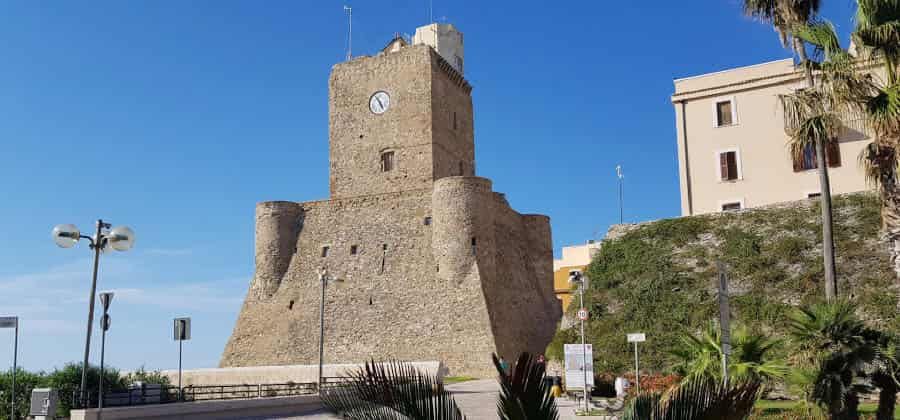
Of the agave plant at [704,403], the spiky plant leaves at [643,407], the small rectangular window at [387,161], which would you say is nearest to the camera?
the agave plant at [704,403]

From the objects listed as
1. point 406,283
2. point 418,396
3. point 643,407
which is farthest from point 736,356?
point 406,283

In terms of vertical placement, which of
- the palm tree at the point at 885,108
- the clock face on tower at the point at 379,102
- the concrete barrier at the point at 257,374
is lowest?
the concrete barrier at the point at 257,374

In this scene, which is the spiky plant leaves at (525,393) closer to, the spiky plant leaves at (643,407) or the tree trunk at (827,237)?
the spiky plant leaves at (643,407)

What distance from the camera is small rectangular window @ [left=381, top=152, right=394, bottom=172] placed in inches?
1678

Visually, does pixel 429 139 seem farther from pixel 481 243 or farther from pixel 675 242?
pixel 675 242

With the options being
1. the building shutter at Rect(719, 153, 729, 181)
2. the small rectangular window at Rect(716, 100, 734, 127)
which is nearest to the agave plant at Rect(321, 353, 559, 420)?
the building shutter at Rect(719, 153, 729, 181)

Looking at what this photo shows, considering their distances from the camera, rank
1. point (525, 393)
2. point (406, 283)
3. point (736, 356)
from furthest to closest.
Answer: point (406, 283) < point (736, 356) < point (525, 393)

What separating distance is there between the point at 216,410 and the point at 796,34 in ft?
50.7

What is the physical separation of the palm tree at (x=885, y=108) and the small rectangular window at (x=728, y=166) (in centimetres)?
1414

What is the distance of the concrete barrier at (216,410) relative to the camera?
15.0 metres

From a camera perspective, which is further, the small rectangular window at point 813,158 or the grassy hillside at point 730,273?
the small rectangular window at point 813,158

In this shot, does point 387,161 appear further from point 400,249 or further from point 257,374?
point 257,374

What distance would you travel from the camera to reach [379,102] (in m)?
43.6

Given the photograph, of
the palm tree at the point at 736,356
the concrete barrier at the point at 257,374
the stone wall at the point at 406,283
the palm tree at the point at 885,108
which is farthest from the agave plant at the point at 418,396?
the stone wall at the point at 406,283
